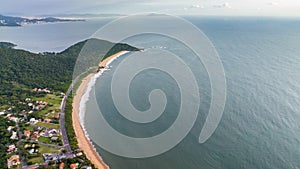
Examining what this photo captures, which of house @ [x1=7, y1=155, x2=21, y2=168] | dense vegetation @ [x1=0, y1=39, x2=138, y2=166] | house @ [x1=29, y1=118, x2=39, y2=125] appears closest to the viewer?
house @ [x1=7, y1=155, x2=21, y2=168]

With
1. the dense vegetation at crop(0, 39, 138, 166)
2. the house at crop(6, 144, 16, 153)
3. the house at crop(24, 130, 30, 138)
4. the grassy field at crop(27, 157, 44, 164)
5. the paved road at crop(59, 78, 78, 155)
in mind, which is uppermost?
the dense vegetation at crop(0, 39, 138, 166)

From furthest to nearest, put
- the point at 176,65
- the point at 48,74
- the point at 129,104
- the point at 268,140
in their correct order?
the point at 176,65 → the point at 48,74 → the point at 129,104 → the point at 268,140

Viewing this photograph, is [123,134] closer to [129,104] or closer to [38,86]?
[129,104]

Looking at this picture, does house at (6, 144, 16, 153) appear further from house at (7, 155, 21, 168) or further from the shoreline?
the shoreline

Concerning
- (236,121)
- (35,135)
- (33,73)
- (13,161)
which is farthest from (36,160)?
(33,73)

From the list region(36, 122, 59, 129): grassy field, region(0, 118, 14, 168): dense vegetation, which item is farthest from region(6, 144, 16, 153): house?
region(36, 122, 59, 129): grassy field

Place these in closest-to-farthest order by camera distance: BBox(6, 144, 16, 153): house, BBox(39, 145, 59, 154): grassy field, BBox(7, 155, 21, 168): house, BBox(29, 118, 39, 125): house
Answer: BBox(7, 155, 21, 168): house
BBox(39, 145, 59, 154): grassy field
BBox(6, 144, 16, 153): house
BBox(29, 118, 39, 125): house

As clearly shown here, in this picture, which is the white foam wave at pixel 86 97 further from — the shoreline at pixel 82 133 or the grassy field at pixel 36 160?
the grassy field at pixel 36 160

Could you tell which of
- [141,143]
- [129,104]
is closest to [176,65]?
[129,104]
